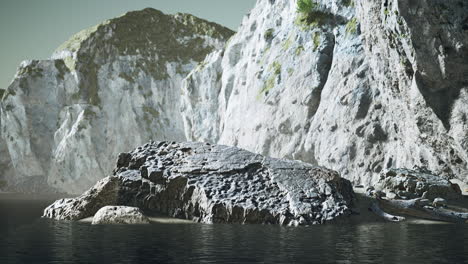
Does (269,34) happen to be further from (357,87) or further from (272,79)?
(357,87)

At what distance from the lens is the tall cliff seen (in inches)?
923

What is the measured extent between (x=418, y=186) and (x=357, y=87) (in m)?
10.2

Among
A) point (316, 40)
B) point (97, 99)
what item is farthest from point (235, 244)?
point (97, 99)

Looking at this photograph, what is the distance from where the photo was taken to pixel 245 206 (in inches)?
756

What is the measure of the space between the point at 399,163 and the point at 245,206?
12.2m

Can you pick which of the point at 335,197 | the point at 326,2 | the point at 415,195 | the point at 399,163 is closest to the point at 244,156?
the point at 335,197

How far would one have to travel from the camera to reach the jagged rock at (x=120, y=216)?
62.1 ft

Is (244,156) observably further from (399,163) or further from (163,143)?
(399,163)

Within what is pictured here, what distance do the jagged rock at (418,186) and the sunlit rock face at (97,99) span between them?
45755mm

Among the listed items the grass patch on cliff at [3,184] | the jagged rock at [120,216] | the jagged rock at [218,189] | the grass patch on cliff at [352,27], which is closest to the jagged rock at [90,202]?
the jagged rock at [218,189]

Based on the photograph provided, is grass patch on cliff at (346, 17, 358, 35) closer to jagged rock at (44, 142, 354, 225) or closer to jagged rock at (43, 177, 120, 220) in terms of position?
jagged rock at (44, 142, 354, 225)

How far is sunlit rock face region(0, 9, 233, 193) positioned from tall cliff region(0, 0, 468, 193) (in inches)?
6.1

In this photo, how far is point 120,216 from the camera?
19047 mm

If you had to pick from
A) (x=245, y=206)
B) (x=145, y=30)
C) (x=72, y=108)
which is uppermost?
(x=145, y=30)
